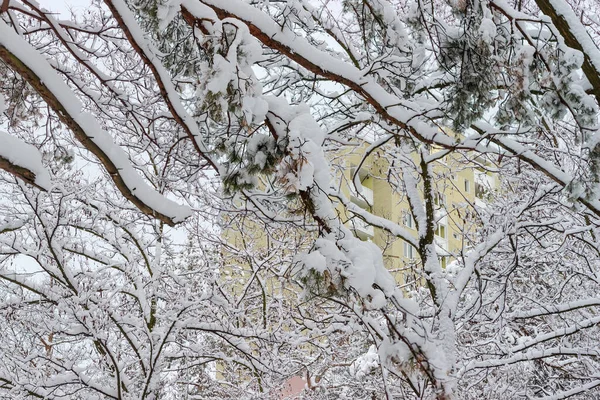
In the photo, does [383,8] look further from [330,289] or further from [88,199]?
[88,199]

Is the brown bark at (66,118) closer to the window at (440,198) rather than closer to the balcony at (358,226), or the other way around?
the balcony at (358,226)

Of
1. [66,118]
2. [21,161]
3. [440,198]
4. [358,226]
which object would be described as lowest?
[21,161]

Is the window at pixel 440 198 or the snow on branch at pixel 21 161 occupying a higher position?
the window at pixel 440 198

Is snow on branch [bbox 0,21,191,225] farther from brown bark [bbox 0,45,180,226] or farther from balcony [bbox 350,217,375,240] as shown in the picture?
balcony [bbox 350,217,375,240]

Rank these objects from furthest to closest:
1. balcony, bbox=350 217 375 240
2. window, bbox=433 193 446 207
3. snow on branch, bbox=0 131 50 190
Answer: window, bbox=433 193 446 207 < balcony, bbox=350 217 375 240 < snow on branch, bbox=0 131 50 190

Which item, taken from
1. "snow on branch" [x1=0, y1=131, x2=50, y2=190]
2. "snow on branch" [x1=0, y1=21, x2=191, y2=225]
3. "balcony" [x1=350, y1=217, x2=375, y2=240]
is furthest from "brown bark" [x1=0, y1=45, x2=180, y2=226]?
"balcony" [x1=350, y1=217, x2=375, y2=240]

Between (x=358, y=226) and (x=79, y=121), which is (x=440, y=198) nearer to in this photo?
(x=358, y=226)

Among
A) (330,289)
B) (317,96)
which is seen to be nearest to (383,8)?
(317,96)

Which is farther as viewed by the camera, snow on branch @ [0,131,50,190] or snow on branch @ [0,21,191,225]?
snow on branch @ [0,21,191,225]

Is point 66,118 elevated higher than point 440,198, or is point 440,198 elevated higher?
point 440,198

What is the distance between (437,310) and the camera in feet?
20.9

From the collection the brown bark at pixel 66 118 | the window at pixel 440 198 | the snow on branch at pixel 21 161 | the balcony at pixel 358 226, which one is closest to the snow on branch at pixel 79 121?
the brown bark at pixel 66 118

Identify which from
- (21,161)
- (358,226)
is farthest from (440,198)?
(21,161)

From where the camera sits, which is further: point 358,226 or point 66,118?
point 358,226
